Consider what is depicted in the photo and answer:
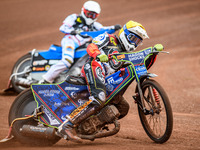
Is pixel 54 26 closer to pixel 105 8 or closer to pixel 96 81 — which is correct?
pixel 105 8

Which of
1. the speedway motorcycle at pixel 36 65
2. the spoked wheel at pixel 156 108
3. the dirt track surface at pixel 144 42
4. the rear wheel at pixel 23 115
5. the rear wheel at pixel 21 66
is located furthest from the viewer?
the rear wheel at pixel 21 66

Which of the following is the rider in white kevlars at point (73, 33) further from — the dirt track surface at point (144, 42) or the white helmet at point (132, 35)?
the white helmet at point (132, 35)

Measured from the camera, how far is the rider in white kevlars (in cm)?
891

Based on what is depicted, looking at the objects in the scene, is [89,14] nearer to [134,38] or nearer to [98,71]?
[134,38]

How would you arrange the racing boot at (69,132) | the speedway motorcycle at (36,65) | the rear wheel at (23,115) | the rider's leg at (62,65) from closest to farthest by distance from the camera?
the racing boot at (69,132) < the rear wheel at (23,115) < the rider's leg at (62,65) < the speedway motorcycle at (36,65)

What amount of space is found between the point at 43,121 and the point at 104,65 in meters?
1.32

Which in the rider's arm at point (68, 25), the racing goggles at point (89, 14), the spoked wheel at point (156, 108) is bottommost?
the spoked wheel at point (156, 108)

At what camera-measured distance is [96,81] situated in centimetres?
562

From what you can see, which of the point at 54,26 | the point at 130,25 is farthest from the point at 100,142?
the point at 54,26

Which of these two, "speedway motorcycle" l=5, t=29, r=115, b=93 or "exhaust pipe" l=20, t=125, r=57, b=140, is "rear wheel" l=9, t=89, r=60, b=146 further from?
"speedway motorcycle" l=5, t=29, r=115, b=93

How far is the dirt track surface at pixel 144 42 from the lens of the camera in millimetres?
6223

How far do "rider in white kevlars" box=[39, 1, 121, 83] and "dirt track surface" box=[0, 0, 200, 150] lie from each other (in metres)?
1.30

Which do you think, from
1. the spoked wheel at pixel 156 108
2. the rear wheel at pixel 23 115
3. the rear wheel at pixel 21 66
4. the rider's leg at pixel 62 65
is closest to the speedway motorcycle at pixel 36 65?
the rear wheel at pixel 21 66

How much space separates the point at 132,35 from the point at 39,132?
81.5 inches
